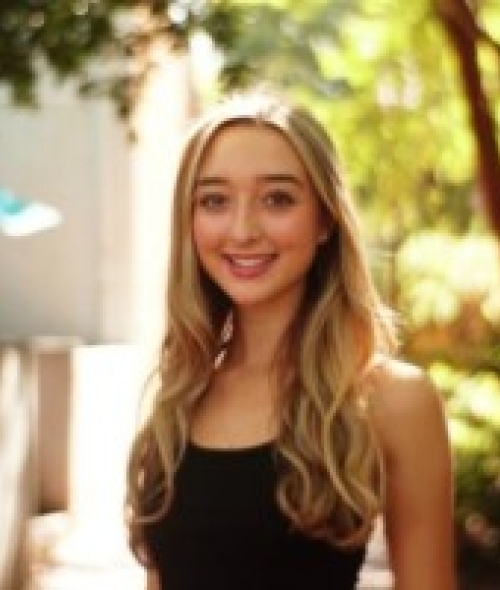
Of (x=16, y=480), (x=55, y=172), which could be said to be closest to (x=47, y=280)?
(x=55, y=172)

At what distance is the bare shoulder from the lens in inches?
71.8

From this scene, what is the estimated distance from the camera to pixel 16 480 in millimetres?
6859

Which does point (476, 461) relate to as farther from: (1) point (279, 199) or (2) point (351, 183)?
(1) point (279, 199)

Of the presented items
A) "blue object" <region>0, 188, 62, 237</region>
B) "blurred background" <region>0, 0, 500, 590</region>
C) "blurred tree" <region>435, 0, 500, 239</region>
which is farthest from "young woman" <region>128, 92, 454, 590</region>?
"blue object" <region>0, 188, 62, 237</region>

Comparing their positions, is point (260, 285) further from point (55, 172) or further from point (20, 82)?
point (55, 172)

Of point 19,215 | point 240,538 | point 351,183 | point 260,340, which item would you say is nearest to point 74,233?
point 19,215

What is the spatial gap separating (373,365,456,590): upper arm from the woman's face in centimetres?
22

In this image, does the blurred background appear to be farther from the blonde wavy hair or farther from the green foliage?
the blonde wavy hair

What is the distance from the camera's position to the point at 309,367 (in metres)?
1.92

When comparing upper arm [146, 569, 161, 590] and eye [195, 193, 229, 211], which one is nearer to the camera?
eye [195, 193, 229, 211]

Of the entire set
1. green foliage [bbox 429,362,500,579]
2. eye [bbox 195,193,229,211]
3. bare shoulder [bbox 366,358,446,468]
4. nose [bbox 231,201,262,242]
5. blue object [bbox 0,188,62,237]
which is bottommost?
green foliage [bbox 429,362,500,579]

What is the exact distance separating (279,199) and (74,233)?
12.5 m

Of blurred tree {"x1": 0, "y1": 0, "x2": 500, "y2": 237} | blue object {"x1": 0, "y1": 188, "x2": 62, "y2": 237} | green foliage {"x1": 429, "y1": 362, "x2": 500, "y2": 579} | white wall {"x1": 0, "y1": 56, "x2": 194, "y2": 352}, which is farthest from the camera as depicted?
white wall {"x1": 0, "y1": 56, "x2": 194, "y2": 352}

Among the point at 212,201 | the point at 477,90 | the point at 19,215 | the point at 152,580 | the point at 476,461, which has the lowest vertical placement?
the point at 476,461
